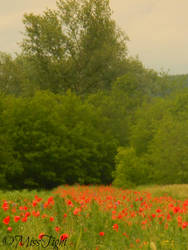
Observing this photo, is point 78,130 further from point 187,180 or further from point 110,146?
point 187,180

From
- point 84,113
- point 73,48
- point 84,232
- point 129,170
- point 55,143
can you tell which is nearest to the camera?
point 84,232

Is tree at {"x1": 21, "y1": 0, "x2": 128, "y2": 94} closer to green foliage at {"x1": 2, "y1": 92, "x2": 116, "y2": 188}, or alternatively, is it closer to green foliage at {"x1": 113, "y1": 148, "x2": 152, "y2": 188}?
green foliage at {"x1": 2, "y1": 92, "x2": 116, "y2": 188}

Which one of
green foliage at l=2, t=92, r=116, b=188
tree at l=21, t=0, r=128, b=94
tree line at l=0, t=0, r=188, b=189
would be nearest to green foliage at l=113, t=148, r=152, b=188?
tree line at l=0, t=0, r=188, b=189

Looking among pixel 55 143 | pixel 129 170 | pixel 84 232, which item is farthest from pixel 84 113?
pixel 84 232

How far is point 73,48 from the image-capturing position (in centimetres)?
5075

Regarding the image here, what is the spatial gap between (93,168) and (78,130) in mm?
4040

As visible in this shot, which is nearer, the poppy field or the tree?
the poppy field

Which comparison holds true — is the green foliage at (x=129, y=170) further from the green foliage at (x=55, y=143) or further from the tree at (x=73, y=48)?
the tree at (x=73, y=48)

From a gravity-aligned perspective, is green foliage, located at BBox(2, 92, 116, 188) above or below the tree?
below

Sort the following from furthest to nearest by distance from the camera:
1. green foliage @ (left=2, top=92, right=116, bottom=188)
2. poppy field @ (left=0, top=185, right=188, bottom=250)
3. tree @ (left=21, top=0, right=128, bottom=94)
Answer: tree @ (left=21, top=0, right=128, bottom=94) → green foliage @ (left=2, top=92, right=116, bottom=188) → poppy field @ (left=0, top=185, right=188, bottom=250)

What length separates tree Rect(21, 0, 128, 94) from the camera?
164ft

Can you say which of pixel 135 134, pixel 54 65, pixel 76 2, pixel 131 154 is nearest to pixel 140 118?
pixel 135 134

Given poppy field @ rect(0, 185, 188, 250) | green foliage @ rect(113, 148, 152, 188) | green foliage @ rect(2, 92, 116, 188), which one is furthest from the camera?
green foliage @ rect(2, 92, 116, 188)

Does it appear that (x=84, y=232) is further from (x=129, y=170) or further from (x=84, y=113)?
(x=84, y=113)
